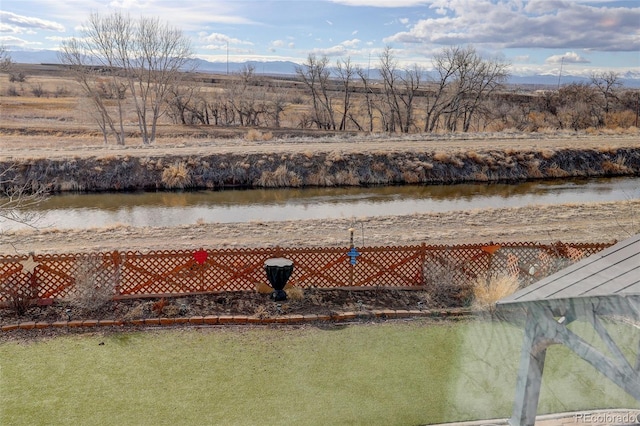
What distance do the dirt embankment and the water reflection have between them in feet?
3.26

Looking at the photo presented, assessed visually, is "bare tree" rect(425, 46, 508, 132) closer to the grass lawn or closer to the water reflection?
the water reflection

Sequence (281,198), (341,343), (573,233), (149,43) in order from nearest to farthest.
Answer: (341,343)
(573,233)
(281,198)
(149,43)

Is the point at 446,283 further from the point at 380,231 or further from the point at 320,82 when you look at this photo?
the point at 320,82

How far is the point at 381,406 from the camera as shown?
703cm

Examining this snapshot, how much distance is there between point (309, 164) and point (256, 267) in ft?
62.1

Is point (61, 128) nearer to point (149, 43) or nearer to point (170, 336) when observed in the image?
point (149, 43)

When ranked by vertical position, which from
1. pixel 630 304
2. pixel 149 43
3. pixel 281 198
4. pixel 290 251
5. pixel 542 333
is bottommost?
pixel 281 198

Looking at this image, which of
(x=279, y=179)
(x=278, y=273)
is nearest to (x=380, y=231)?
(x=278, y=273)

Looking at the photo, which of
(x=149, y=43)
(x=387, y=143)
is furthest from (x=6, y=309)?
(x=149, y=43)

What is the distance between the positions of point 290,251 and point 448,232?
703cm

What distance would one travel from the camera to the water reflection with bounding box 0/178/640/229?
21.9 metres

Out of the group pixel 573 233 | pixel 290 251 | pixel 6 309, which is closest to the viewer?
pixel 6 309

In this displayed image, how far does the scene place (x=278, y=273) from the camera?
10188 mm

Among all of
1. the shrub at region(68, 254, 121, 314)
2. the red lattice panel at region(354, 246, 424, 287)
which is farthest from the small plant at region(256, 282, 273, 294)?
the shrub at region(68, 254, 121, 314)
